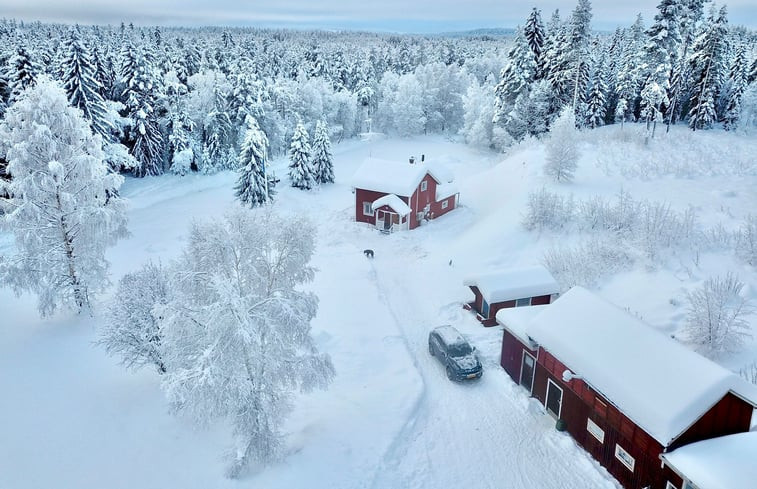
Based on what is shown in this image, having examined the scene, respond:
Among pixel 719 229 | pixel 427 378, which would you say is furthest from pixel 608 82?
pixel 427 378

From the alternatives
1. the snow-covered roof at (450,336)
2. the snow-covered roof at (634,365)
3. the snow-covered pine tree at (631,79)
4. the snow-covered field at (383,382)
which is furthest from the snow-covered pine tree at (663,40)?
the snow-covered roof at (450,336)

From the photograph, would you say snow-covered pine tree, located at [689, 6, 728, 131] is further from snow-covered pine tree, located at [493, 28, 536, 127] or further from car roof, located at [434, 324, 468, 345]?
car roof, located at [434, 324, 468, 345]

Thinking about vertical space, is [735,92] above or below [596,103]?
above

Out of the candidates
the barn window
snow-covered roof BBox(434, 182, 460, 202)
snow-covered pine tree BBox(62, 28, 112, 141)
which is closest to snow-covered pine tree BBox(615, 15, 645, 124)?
snow-covered roof BBox(434, 182, 460, 202)

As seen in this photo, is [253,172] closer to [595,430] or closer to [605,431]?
[595,430]

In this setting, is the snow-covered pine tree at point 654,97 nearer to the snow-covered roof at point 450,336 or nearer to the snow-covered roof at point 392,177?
the snow-covered roof at point 392,177

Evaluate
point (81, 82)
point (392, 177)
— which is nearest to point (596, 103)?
point (392, 177)

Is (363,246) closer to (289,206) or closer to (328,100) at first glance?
(289,206)
